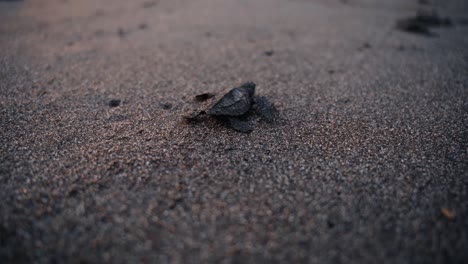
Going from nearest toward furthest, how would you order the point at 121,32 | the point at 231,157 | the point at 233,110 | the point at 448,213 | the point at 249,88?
1. the point at 448,213
2. the point at 231,157
3. the point at 233,110
4. the point at 249,88
5. the point at 121,32

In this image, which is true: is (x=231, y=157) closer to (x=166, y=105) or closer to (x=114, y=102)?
(x=166, y=105)

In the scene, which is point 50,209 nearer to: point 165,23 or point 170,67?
point 170,67

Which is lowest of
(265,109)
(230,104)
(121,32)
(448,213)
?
(448,213)

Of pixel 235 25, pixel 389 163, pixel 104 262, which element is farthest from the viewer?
pixel 235 25

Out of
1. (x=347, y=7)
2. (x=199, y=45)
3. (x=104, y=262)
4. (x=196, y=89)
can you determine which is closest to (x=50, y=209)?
(x=104, y=262)

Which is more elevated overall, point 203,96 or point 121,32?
point 121,32

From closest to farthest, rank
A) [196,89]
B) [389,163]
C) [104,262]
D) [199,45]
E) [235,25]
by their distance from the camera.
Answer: [104,262], [389,163], [196,89], [199,45], [235,25]

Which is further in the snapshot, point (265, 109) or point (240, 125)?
point (265, 109)

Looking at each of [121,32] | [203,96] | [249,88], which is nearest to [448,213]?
[249,88]
